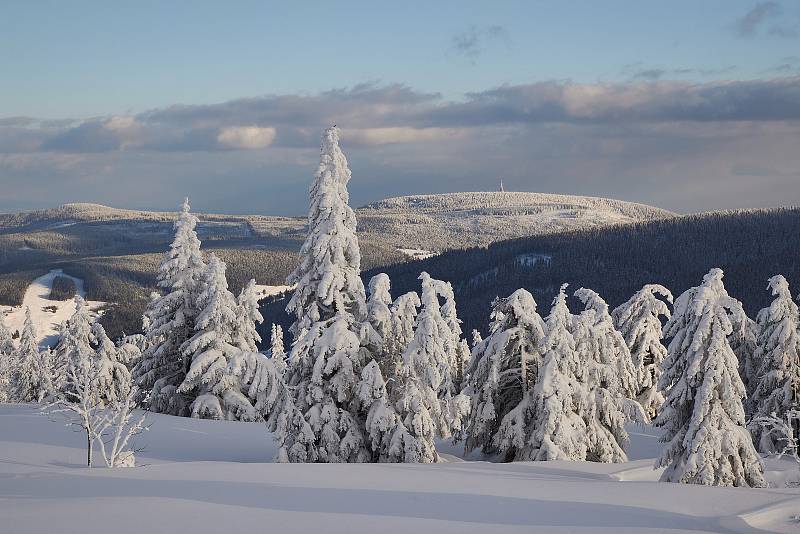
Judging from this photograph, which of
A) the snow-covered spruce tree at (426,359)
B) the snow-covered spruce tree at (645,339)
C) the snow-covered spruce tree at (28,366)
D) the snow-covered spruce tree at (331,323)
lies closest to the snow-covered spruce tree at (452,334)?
the snow-covered spruce tree at (426,359)

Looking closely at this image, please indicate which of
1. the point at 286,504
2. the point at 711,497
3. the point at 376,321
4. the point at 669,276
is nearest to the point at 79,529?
the point at 286,504

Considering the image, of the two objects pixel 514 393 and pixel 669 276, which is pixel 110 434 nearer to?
pixel 514 393

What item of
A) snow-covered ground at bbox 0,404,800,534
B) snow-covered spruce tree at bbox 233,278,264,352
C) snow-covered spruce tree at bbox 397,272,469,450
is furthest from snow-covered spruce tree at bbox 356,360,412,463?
snow-covered spruce tree at bbox 233,278,264,352

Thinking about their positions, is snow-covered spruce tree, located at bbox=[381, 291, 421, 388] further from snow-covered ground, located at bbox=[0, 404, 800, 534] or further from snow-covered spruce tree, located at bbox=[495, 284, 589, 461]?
snow-covered ground, located at bbox=[0, 404, 800, 534]

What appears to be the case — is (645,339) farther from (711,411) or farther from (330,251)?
(330,251)

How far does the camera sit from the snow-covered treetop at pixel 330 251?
70.1ft

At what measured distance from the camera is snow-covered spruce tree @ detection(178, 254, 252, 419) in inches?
1172

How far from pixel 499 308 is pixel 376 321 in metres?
4.53

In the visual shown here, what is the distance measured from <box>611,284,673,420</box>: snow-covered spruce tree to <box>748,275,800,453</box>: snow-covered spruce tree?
5.98m

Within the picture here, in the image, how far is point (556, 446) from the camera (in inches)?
818

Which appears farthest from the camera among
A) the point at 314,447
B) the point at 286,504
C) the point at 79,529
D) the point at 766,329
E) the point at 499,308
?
the point at 766,329

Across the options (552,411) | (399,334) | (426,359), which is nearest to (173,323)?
(399,334)

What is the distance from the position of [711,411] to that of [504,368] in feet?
21.7

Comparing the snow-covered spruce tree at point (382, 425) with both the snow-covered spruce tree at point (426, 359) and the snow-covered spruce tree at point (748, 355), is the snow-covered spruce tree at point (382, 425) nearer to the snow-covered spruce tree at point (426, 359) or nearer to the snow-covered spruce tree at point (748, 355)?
the snow-covered spruce tree at point (426, 359)
